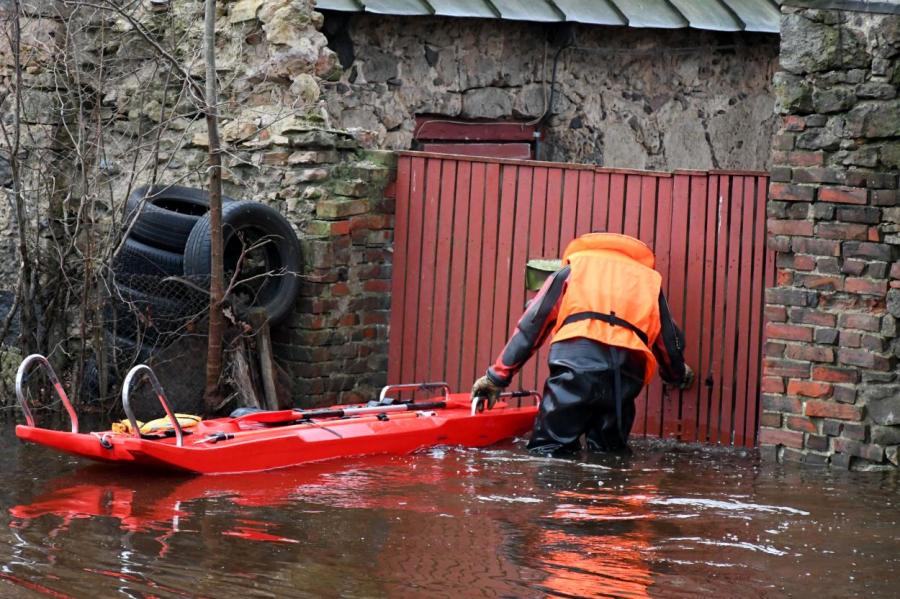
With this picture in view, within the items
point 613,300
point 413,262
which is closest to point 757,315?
point 613,300

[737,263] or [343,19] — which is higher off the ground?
[343,19]

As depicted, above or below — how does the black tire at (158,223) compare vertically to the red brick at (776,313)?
above

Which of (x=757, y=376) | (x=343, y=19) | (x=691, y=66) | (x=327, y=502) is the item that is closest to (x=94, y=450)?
(x=327, y=502)

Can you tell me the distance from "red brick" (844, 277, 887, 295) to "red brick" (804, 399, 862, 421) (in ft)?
2.04

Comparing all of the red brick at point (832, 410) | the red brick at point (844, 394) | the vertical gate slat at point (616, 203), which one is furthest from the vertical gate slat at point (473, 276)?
the red brick at point (844, 394)

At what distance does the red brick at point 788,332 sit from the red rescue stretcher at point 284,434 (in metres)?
1.55

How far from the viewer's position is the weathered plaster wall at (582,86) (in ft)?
35.8

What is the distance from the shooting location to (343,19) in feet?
34.9

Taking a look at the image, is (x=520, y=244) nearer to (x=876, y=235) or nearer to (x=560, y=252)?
(x=560, y=252)

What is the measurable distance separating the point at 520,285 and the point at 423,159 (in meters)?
1.10

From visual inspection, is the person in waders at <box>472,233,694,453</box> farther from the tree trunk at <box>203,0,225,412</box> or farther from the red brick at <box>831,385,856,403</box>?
the tree trunk at <box>203,0,225,412</box>

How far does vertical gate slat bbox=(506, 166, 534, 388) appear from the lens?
926 centimetres

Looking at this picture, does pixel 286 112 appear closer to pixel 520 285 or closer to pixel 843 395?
pixel 520 285

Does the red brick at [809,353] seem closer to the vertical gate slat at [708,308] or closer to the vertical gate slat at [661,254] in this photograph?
the vertical gate slat at [708,308]
